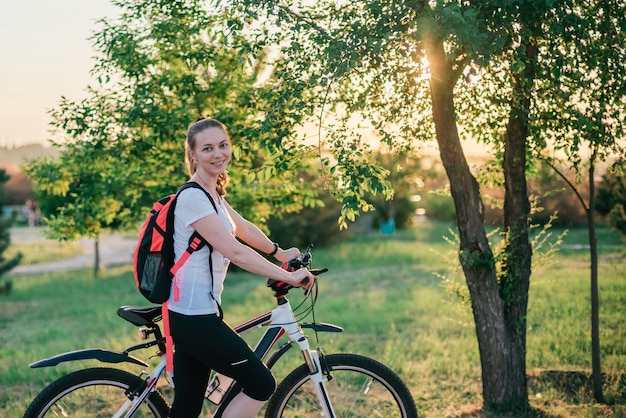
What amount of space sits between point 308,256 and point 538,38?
2566 mm

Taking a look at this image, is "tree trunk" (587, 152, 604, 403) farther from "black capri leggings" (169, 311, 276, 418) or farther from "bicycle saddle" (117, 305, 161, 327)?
"bicycle saddle" (117, 305, 161, 327)

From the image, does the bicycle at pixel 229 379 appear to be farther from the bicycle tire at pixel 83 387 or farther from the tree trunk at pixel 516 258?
the tree trunk at pixel 516 258

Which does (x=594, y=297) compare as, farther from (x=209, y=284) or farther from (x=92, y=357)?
(x=92, y=357)

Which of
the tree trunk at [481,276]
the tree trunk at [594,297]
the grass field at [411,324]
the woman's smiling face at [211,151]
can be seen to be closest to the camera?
the woman's smiling face at [211,151]

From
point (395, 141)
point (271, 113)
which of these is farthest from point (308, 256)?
point (395, 141)

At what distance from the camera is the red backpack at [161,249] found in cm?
316

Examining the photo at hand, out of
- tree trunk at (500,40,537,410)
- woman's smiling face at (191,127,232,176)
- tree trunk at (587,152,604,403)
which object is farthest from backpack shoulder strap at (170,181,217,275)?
tree trunk at (587,152,604,403)

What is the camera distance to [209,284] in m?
3.18

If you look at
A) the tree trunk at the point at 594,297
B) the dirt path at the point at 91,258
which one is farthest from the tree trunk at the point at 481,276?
the dirt path at the point at 91,258

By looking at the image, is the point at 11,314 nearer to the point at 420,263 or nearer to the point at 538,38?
the point at 420,263

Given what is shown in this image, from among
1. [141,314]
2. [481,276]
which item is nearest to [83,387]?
[141,314]

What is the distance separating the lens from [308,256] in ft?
11.2

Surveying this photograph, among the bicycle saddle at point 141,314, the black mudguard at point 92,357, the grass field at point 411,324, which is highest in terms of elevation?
the bicycle saddle at point 141,314

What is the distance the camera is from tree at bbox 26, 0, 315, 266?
21.3 feet
